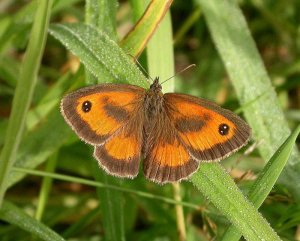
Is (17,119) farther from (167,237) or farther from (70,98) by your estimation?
(167,237)

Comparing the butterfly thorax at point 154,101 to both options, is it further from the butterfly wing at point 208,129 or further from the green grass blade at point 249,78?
the green grass blade at point 249,78

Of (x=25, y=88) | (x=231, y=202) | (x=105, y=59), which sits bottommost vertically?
(x=231, y=202)

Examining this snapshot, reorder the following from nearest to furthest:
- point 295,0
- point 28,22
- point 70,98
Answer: point 70,98
point 28,22
point 295,0

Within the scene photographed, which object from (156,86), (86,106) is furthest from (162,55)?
(86,106)

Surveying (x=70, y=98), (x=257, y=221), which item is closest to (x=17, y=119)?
(x=70, y=98)

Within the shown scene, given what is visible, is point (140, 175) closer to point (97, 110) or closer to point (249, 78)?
point (97, 110)

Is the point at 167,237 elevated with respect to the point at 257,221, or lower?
elevated
